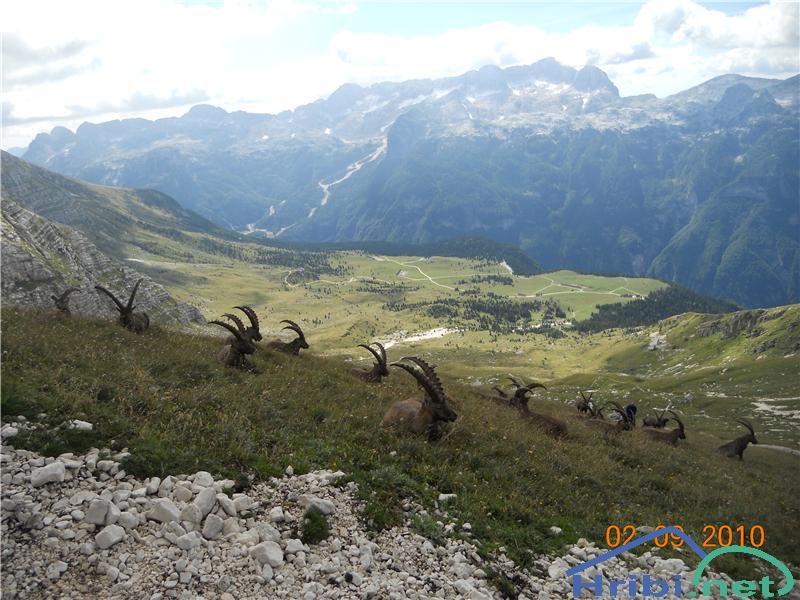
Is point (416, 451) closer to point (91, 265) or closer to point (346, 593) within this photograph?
point (346, 593)

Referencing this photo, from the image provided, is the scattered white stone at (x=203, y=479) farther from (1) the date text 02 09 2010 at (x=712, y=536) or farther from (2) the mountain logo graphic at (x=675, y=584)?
(1) the date text 02 09 2010 at (x=712, y=536)

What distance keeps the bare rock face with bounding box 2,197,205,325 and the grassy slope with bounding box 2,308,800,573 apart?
3928 cm

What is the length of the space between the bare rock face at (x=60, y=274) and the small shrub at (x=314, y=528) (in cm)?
4854

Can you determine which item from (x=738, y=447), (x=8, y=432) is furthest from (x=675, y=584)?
(x=738, y=447)

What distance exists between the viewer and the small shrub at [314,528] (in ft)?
32.5

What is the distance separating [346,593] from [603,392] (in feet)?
286

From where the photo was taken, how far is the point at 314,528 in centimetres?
1008

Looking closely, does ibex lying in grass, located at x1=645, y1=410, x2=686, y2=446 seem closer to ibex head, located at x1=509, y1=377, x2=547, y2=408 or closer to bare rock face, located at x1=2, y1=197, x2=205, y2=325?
ibex head, located at x1=509, y1=377, x2=547, y2=408

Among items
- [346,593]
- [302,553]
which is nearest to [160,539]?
[302,553]

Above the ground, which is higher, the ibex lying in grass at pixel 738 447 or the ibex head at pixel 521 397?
the ibex head at pixel 521 397

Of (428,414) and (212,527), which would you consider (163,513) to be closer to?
(212,527)

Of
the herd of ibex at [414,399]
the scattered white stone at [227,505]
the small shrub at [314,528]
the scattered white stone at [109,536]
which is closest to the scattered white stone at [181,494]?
the scattered white stone at [227,505]

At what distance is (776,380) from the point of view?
8431 centimetres

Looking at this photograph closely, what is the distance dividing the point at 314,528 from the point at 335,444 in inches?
156
